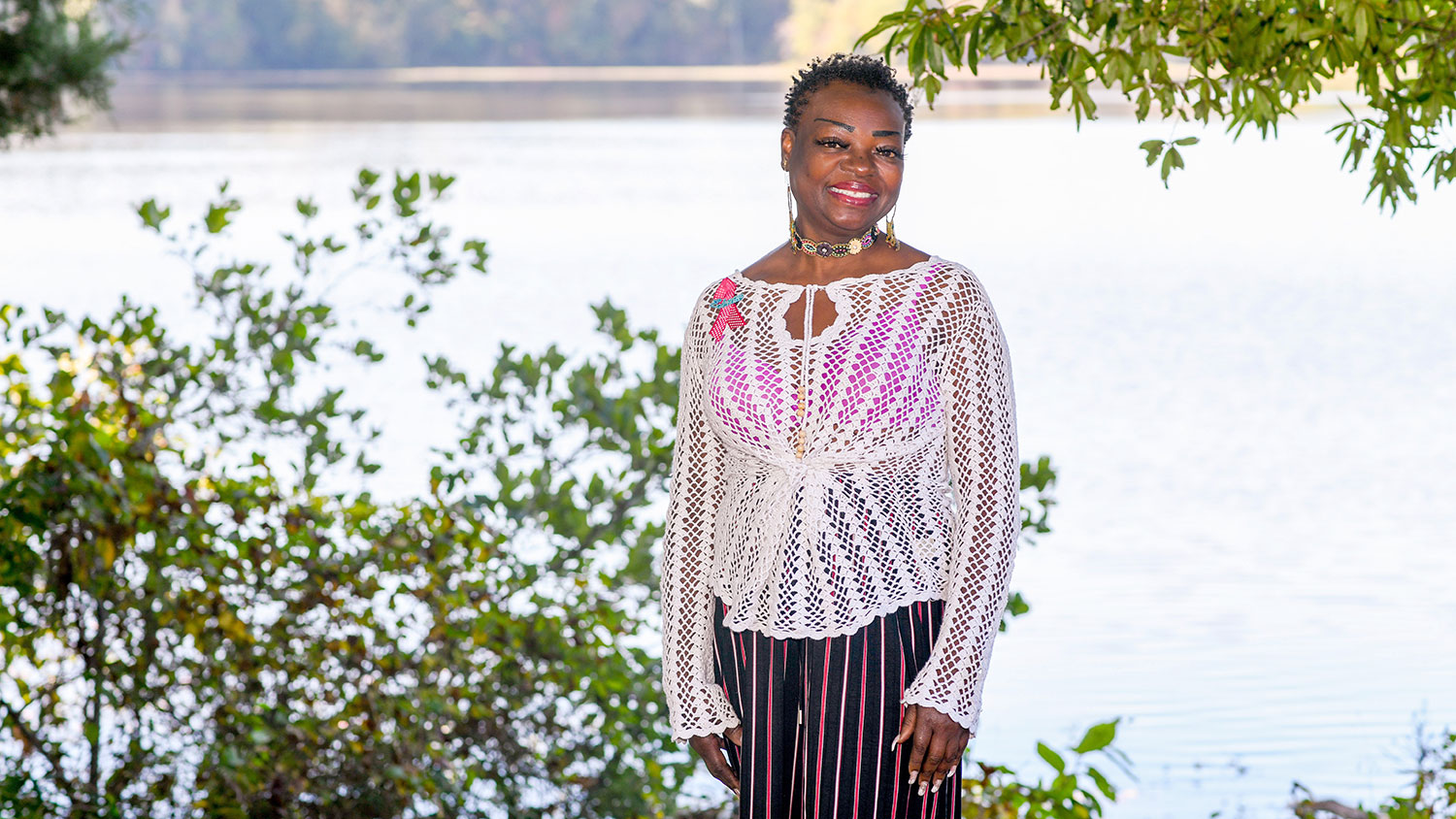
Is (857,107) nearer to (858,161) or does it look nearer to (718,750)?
(858,161)

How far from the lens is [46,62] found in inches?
173

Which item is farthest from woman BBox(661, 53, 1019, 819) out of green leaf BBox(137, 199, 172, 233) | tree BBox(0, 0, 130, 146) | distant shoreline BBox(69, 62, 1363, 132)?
distant shoreline BBox(69, 62, 1363, 132)

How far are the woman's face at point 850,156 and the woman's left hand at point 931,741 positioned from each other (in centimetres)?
69

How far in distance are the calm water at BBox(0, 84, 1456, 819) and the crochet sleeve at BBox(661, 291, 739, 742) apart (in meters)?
2.70

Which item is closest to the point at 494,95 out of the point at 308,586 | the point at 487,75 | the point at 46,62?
the point at 487,75

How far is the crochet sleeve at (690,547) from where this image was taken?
7.88ft

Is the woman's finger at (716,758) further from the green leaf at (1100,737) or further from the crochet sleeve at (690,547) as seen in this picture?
the green leaf at (1100,737)

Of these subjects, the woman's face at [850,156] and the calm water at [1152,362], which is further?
the calm water at [1152,362]

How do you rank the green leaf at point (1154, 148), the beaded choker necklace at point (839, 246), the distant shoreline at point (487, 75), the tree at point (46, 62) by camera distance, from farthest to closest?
1. the distant shoreline at point (487, 75)
2. the tree at point (46, 62)
3. the green leaf at point (1154, 148)
4. the beaded choker necklace at point (839, 246)

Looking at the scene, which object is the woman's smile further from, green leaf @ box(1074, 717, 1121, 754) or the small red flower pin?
green leaf @ box(1074, 717, 1121, 754)

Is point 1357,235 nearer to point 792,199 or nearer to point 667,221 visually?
point 667,221

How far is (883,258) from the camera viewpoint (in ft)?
7.55

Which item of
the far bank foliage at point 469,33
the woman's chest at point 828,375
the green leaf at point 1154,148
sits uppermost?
the far bank foliage at point 469,33

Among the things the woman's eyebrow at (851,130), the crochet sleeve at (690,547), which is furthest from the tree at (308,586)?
the woman's eyebrow at (851,130)
